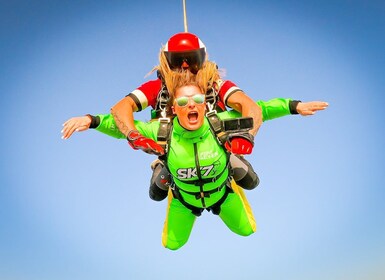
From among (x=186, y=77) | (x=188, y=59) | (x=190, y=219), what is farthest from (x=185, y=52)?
(x=190, y=219)

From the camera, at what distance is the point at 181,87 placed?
3.77 m

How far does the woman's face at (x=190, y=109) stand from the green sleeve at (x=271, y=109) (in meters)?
0.36

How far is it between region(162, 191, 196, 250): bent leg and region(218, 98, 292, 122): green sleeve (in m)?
1.19

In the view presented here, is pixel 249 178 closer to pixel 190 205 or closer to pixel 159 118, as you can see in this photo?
pixel 190 205

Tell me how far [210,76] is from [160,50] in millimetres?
517

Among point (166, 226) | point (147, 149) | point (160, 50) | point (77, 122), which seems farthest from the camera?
point (166, 226)

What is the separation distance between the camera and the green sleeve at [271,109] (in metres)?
3.98

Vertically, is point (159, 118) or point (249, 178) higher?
point (159, 118)

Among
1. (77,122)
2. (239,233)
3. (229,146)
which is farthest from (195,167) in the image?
(239,233)

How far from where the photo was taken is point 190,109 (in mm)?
3629

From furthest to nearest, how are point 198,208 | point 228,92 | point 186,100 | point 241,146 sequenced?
1. point 198,208
2. point 228,92
3. point 186,100
4. point 241,146

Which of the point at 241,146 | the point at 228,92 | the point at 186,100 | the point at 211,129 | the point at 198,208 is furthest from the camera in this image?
the point at 198,208

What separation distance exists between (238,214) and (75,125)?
196 cm

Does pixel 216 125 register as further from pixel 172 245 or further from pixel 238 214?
pixel 172 245
